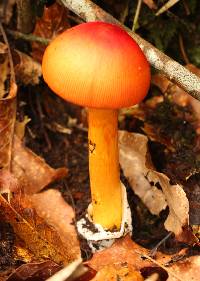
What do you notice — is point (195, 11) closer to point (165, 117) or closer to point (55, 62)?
point (165, 117)

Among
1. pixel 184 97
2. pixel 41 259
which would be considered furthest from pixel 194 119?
pixel 41 259

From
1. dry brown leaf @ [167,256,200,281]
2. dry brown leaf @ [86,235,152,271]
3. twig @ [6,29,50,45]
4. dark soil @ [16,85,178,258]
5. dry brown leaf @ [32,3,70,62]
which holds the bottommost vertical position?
dark soil @ [16,85,178,258]

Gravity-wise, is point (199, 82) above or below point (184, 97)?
above

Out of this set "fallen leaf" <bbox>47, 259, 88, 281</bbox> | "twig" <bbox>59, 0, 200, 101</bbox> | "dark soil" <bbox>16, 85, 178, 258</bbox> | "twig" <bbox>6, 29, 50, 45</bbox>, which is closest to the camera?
"fallen leaf" <bbox>47, 259, 88, 281</bbox>

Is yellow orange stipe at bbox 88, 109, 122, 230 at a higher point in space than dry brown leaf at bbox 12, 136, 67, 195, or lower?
higher

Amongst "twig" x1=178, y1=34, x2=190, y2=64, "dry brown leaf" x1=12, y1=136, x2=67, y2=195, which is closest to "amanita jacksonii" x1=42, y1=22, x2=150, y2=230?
"dry brown leaf" x1=12, y1=136, x2=67, y2=195

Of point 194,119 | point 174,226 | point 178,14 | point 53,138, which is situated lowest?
point 53,138

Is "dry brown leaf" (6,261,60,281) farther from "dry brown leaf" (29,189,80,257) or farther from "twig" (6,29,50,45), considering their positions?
"twig" (6,29,50,45)
